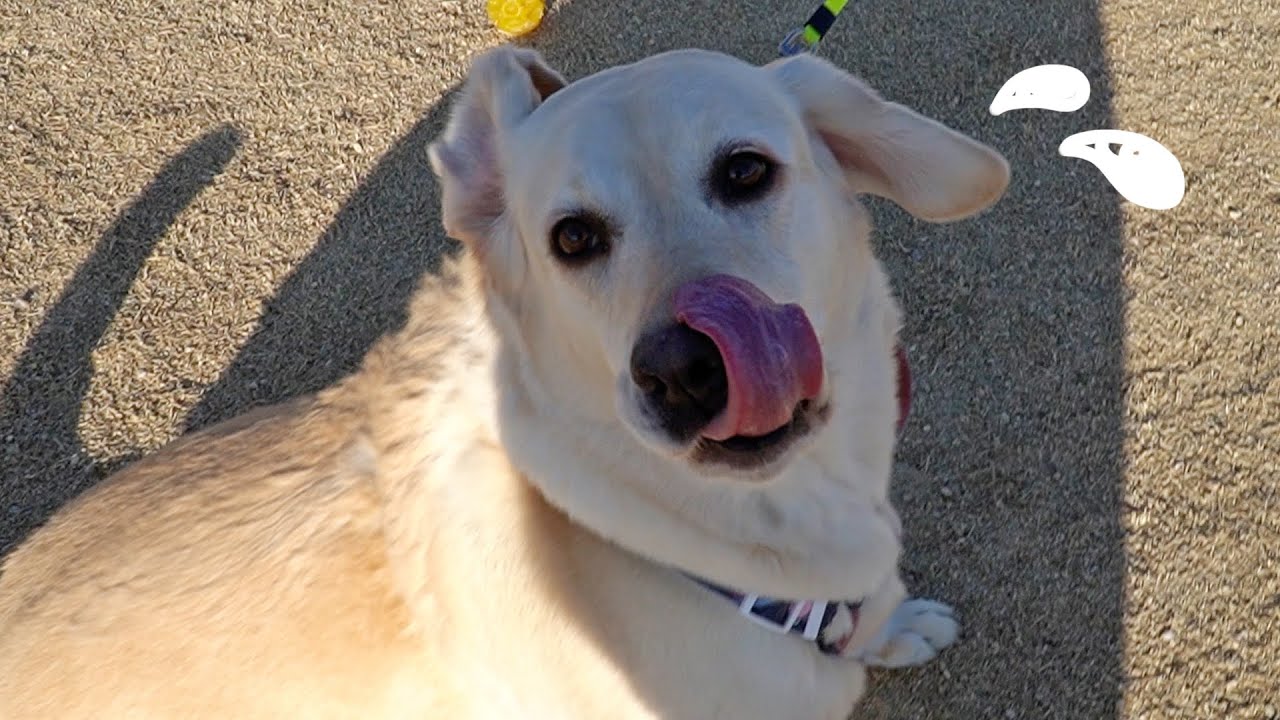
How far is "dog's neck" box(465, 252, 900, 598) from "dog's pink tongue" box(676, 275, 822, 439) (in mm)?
217

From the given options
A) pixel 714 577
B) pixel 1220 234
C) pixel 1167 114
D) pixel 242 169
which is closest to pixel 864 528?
pixel 714 577

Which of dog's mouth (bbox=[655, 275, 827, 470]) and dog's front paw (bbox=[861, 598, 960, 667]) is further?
dog's front paw (bbox=[861, 598, 960, 667])

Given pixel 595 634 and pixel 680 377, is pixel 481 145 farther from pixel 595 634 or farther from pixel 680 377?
pixel 595 634

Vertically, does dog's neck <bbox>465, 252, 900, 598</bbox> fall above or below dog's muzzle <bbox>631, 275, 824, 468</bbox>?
below

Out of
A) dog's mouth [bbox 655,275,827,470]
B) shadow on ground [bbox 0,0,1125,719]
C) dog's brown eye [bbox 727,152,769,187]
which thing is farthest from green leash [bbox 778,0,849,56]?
dog's mouth [bbox 655,275,827,470]

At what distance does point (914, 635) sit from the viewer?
9.27ft

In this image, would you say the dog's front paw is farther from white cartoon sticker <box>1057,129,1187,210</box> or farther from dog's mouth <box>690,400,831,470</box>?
white cartoon sticker <box>1057,129,1187,210</box>

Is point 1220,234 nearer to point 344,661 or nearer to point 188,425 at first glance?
point 344,661

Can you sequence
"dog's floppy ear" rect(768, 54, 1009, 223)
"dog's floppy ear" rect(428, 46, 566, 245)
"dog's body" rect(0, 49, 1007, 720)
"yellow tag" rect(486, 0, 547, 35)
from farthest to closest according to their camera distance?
"yellow tag" rect(486, 0, 547, 35), "dog's floppy ear" rect(428, 46, 566, 245), "dog's floppy ear" rect(768, 54, 1009, 223), "dog's body" rect(0, 49, 1007, 720)

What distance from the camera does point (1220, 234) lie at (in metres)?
3.41

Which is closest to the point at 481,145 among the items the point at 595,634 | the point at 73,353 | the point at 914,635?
the point at 595,634

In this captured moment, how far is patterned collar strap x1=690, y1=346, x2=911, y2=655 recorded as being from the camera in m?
1.96

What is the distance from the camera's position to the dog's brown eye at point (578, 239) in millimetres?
1921

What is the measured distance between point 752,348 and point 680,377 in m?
0.13
